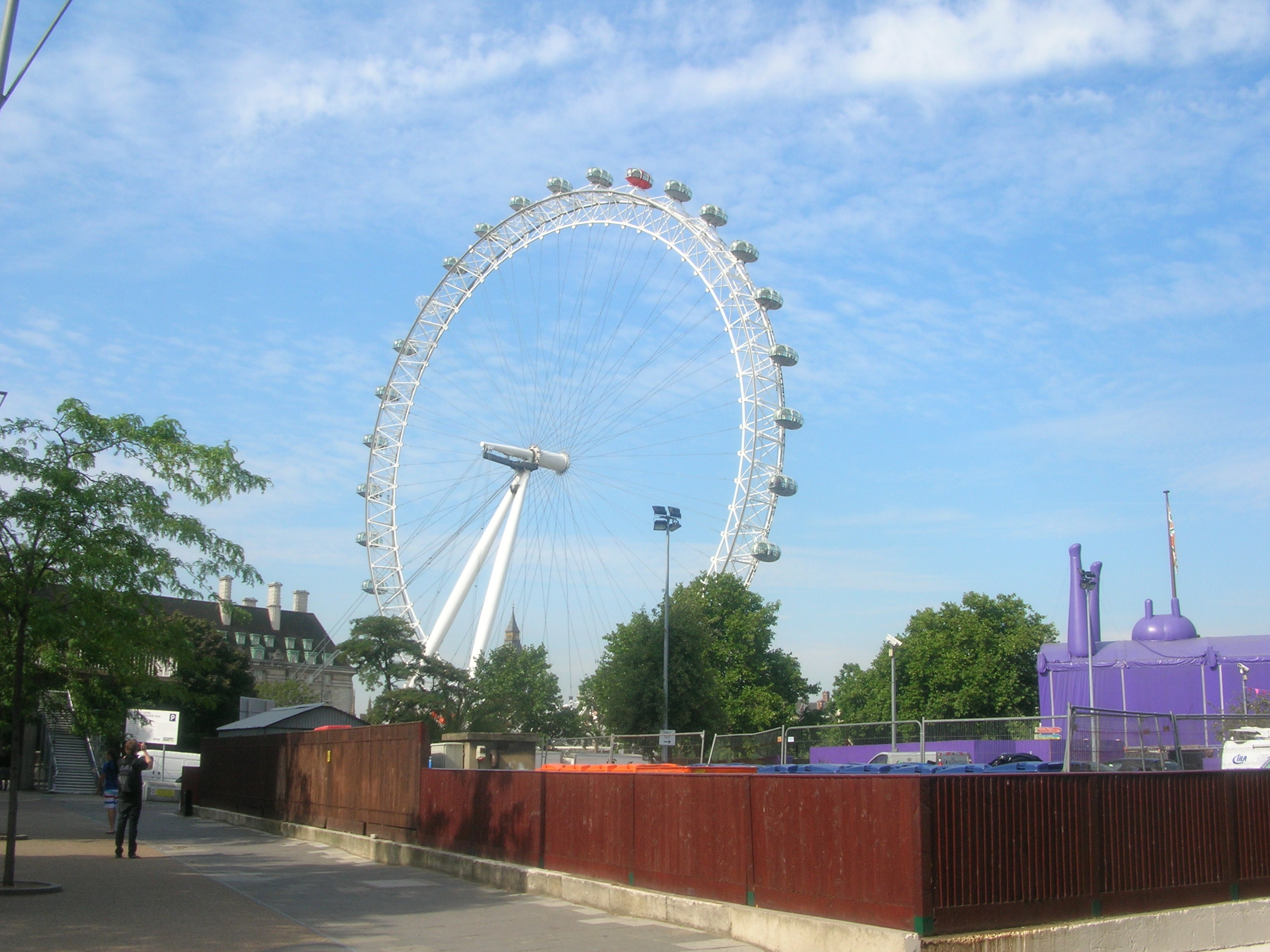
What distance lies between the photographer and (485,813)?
1859 centimetres

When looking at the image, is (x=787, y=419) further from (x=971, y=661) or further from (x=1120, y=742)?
(x=971, y=661)

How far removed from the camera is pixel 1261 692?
6053 centimetres

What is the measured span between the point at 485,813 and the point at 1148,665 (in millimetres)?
65565

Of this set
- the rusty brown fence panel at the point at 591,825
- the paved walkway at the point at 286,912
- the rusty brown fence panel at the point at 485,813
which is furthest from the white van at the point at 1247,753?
the paved walkway at the point at 286,912

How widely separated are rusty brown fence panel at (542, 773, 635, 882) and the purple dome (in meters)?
70.9

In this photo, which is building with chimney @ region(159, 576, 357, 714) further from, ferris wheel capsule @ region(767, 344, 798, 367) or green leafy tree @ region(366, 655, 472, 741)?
ferris wheel capsule @ region(767, 344, 798, 367)

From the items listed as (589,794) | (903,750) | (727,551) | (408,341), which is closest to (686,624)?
(727,551)

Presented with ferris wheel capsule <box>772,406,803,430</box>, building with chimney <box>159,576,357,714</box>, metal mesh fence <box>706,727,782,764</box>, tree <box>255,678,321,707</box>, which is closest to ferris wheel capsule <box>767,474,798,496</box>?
ferris wheel capsule <box>772,406,803,430</box>

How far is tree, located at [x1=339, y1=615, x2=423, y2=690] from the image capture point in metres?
60.1

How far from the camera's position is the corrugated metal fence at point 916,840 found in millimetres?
10492

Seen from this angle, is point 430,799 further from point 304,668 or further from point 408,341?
point 304,668

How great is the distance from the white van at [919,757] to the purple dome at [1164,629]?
53953 mm

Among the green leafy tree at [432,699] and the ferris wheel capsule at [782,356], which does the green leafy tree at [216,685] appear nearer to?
the green leafy tree at [432,699]

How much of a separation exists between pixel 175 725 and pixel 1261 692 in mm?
54744
